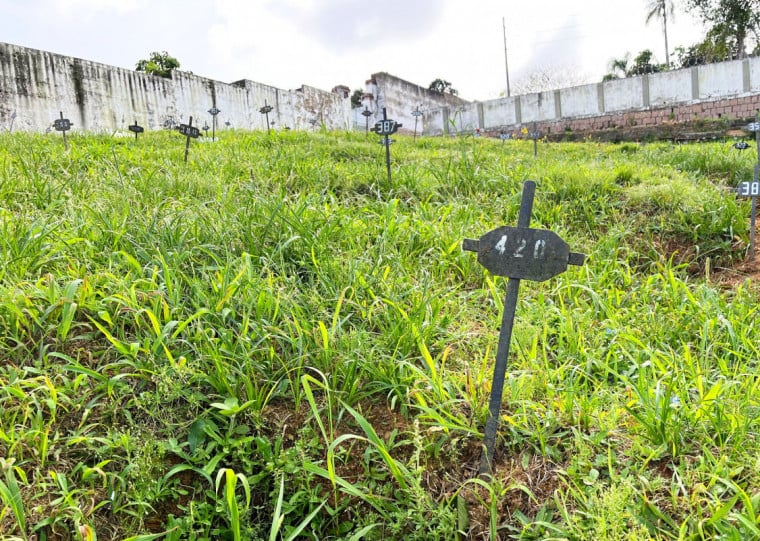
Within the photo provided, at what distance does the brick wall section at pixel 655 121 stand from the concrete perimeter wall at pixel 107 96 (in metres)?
9.33

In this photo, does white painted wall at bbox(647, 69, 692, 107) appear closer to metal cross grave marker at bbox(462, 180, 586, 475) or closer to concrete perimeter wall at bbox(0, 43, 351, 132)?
concrete perimeter wall at bbox(0, 43, 351, 132)

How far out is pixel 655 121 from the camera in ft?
49.3

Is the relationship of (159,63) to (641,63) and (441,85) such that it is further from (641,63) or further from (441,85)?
(641,63)

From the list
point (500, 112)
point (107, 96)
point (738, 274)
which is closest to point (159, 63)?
point (107, 96)

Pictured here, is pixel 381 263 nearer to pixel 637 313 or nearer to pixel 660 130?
pixel 637 313

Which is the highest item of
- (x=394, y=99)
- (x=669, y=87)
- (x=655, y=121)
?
(x=394, y=99)

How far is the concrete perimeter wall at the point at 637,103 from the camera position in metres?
13.9

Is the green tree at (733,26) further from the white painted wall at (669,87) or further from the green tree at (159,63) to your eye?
the green tree at (159,63)

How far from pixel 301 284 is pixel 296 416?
2.25ft

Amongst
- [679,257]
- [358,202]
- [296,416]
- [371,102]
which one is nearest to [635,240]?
[679,257]

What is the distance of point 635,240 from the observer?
3459 mm

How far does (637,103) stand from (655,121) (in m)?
0.85

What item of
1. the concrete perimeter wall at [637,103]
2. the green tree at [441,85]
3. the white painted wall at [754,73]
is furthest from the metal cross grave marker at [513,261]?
the green tree at [441,85]

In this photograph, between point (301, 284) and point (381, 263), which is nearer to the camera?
point (301, 284)
